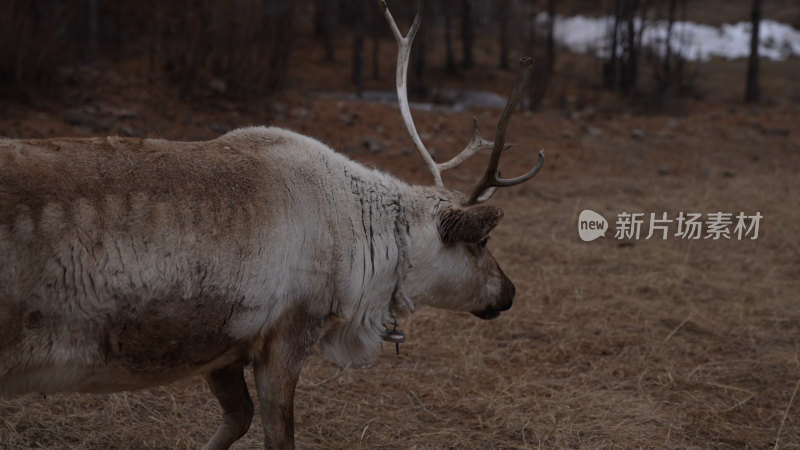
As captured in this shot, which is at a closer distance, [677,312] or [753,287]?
[677,312]

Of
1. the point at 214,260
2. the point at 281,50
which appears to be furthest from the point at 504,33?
the point at 214,260

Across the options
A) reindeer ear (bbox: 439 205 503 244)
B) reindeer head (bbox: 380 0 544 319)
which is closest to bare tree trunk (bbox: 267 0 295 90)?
reindeer head (bbox: 380 0 544 319)

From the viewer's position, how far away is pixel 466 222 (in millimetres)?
3330

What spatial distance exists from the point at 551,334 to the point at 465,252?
1.95 metres

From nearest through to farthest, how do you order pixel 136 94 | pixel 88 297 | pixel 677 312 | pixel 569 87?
pixel 88 297 → pixel 677 312 → pixel 136 94 → pixel 569 87

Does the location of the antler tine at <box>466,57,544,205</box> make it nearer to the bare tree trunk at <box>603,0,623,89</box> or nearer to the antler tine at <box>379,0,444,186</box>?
the antler tine at <box>379,0,444,186</box>

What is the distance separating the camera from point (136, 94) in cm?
1072

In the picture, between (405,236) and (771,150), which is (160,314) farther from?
(771,150)

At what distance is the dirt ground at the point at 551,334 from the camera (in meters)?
3.85

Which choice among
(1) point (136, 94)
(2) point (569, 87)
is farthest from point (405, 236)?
(2) point (569, 87)

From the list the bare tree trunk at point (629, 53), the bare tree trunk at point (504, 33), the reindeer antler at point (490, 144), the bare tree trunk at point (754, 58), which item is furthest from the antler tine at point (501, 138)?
the bare tree trunk at point (504, 33)

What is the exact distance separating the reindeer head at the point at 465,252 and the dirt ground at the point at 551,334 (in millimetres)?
710

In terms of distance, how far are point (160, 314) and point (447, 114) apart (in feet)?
33.5

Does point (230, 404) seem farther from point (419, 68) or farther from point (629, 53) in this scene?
point (629, 53)
